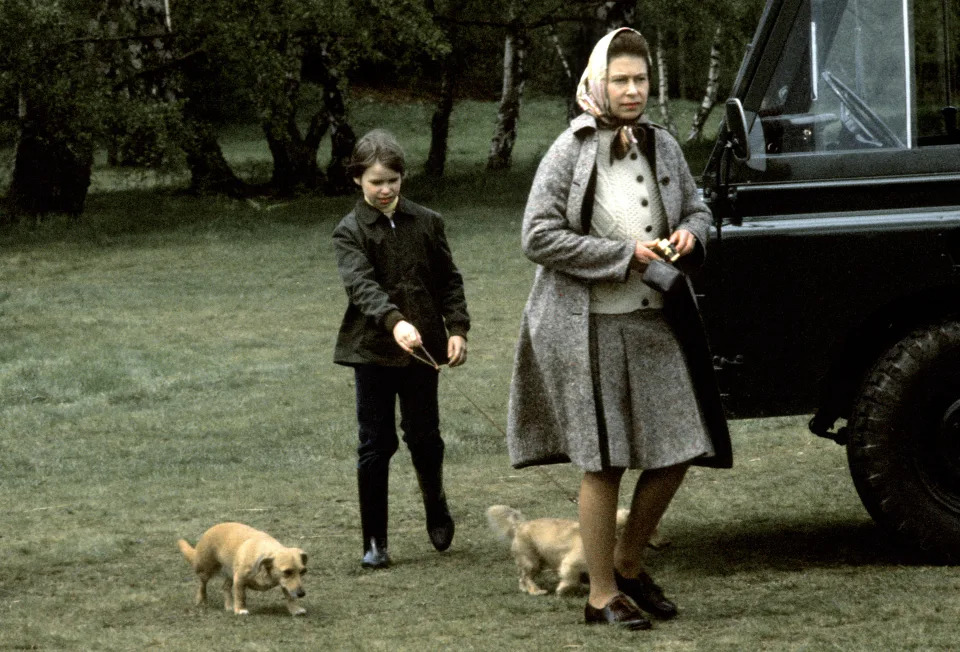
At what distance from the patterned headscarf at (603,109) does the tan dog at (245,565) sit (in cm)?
185

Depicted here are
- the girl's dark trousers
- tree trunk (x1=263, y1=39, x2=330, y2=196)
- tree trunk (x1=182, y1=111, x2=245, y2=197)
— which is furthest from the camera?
tree trunk (x1=263, y1=39, x2=330, y2=196)

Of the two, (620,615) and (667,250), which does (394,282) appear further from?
(620,615)

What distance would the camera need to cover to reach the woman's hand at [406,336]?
654cm

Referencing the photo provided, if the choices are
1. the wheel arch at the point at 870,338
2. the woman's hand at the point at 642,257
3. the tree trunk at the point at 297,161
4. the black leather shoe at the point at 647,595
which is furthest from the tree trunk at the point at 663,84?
the woman's hand at the point at 642,257

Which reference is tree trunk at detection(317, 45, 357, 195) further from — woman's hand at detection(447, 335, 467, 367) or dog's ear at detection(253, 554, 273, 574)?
dog's ear at detection(253, 554, 273, 574)

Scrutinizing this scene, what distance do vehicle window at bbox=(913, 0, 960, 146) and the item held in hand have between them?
4.82ft

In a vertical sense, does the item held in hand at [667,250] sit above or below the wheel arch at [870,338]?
above

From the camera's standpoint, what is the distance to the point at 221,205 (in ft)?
92.7

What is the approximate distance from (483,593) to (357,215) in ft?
5.30

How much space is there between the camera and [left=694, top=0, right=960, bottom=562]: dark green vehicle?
246 inches

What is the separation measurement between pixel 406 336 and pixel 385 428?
632mm

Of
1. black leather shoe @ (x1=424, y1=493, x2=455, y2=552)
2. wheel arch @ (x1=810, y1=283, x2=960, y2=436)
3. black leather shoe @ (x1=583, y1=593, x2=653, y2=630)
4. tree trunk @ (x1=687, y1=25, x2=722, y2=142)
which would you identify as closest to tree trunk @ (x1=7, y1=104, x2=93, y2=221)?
tree trunk @ (x1=687, y1=25, x2=722, y2=142)

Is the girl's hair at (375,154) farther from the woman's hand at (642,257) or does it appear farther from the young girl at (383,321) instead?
the woman's hand at (642,257)

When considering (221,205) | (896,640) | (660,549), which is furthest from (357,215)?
(221,205)
